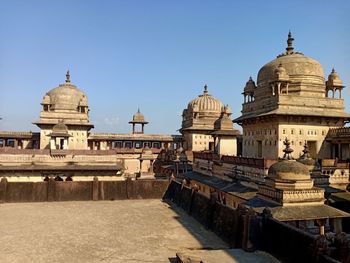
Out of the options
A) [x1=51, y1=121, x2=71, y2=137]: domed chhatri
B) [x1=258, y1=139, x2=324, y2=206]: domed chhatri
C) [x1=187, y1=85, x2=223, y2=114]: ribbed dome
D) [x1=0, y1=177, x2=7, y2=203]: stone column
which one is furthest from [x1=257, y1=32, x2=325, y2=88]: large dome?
[x1=0, y1=177, x2=7, y2=203]: stone column

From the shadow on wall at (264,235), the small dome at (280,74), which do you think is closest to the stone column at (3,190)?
the shadow on wall at (264,235)

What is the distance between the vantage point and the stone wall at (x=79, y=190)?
22000mm

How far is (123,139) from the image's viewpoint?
1837 inches

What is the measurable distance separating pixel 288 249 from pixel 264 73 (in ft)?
73.5

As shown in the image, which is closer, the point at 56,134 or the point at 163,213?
the point at 163,213

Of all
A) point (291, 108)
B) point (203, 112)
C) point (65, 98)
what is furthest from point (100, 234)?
point (203, 112)

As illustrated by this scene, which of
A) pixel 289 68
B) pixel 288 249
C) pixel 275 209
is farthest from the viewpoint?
pixel 289 68

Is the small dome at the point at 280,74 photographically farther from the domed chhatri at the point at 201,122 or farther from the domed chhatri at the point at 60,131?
the domed chhatri at the point at 60,131

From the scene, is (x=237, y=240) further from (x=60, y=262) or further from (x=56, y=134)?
(x=56, y=134)

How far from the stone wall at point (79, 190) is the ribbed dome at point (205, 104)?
23.9 meters

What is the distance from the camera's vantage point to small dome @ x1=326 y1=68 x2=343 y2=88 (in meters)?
29.3

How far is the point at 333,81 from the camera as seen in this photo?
2933cm

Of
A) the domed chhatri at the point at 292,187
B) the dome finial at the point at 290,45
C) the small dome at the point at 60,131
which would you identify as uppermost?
the dome finial at the point at 290,45

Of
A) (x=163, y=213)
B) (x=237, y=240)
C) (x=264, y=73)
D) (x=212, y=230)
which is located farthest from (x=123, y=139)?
(x=237, y=240)
